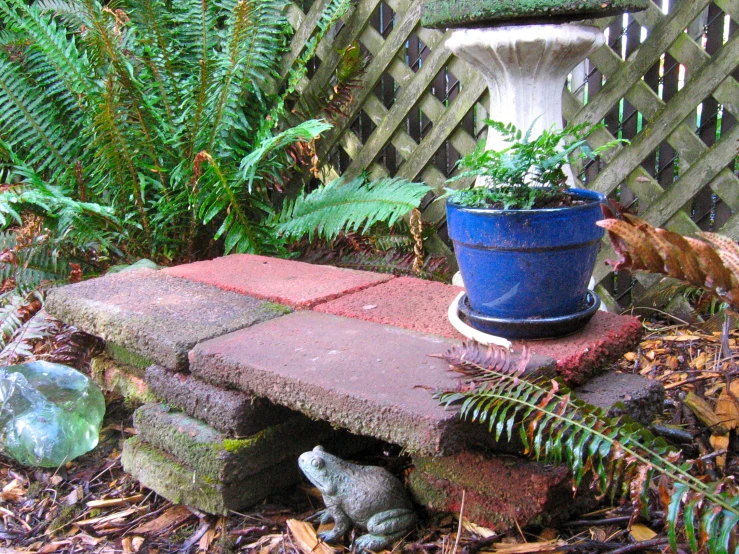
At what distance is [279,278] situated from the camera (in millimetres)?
2146

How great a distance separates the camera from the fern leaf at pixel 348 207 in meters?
2.43

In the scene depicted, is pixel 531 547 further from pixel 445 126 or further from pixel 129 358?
pixel 445 126

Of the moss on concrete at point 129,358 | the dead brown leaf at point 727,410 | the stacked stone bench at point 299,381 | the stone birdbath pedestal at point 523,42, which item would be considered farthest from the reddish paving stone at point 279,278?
the dead brown leaf at point 727,410

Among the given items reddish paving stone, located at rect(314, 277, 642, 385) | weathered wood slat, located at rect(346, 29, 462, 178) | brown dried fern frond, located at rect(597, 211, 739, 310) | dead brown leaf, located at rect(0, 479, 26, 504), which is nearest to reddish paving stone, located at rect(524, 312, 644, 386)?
reddish paving stone, located at rect(314, 277, 642, 385)

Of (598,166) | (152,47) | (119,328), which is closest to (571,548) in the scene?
(119,328)

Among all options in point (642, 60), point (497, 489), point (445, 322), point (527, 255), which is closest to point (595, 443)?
point (497, 489)

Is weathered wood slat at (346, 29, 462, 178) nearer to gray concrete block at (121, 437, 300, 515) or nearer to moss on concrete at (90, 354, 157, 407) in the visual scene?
moss on concrete at (90, 354, 157, 407)

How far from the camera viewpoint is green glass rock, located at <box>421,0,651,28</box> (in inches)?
74.4

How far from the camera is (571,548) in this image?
1.29 m

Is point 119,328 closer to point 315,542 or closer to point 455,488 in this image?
point 315,542

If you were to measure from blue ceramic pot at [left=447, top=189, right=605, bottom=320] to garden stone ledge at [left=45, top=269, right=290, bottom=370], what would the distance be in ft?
2.00

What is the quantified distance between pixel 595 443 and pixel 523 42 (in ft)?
4.26

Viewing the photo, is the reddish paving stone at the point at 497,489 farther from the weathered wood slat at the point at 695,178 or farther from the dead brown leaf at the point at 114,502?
the weathered wood slat at the point at 695,178

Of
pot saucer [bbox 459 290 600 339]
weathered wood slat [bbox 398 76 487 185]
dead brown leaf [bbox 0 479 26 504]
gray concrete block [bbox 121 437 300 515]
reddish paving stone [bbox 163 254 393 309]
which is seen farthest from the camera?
weathered wood slat [bbox 398 76 487 185]
